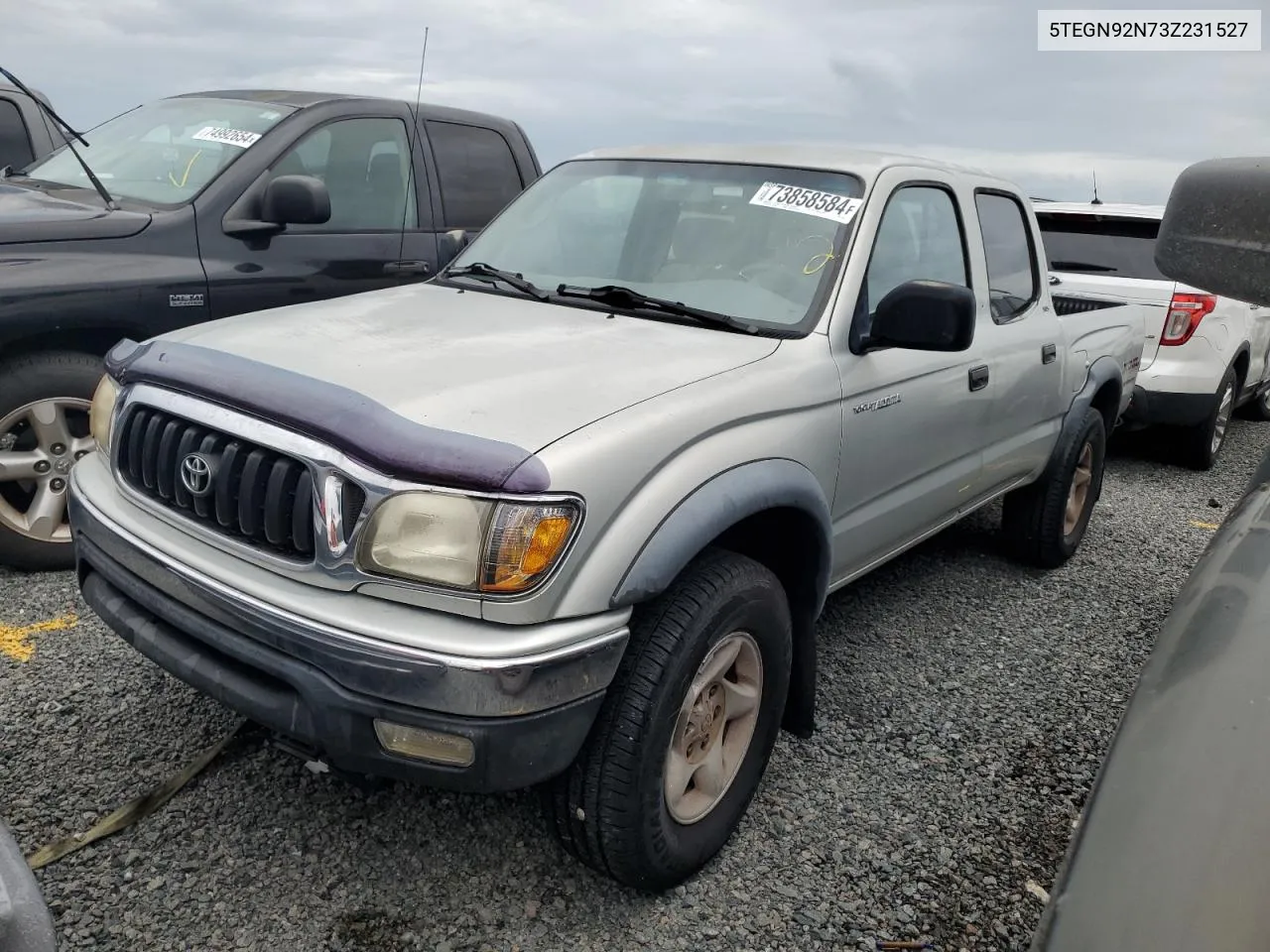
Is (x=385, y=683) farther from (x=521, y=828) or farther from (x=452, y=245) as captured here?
(x=452, y=245)

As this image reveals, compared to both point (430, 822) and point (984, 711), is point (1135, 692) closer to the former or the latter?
point (430, 822)

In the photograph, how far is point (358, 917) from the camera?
2297mm

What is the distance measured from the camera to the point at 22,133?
5723mm

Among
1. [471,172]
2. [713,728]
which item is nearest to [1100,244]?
[471,172]

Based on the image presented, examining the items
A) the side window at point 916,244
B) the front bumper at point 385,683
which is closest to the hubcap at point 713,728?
the front bumper at point 385,683

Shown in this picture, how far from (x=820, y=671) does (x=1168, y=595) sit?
6.49 ft

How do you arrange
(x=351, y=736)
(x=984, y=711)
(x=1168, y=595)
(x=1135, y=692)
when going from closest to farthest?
(x=1135, y=692), (x=351, y=736), (x=984, y=711), (x=1168, y=595)

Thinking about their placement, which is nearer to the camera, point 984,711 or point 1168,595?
point 984,711

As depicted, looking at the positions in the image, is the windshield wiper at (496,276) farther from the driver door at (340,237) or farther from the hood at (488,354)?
the driver door at (340,237)

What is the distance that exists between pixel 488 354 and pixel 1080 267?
5583 mm

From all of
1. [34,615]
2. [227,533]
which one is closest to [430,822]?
[227,533]

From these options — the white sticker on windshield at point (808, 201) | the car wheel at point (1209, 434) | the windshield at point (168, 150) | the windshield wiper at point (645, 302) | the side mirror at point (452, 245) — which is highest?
the windshield at point (168, 150)

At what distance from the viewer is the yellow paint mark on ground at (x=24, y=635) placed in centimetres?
330

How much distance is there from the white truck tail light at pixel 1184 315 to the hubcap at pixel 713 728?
516cm
